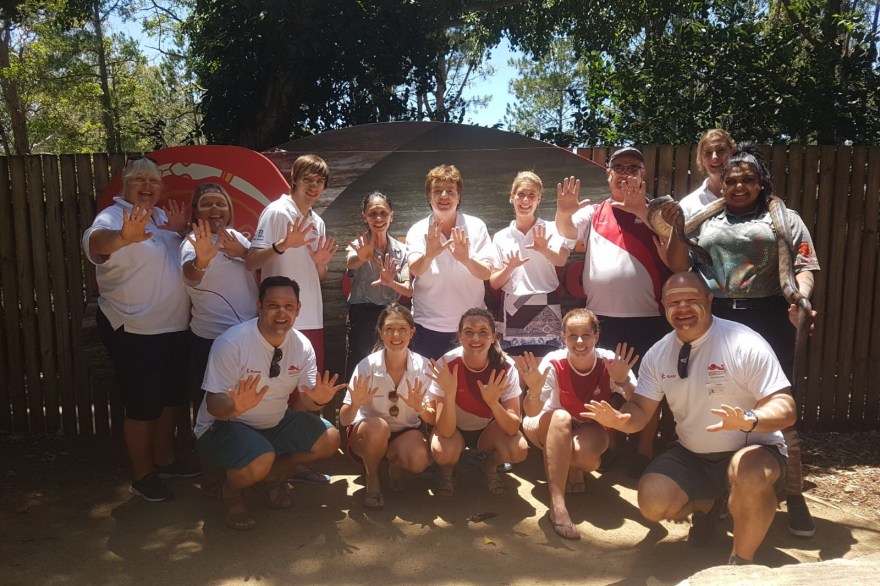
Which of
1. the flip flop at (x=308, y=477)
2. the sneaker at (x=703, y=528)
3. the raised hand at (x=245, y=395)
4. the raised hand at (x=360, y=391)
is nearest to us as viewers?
the sneaker at (x=703, y=528)

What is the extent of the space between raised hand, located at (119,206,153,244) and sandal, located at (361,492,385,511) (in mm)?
1768

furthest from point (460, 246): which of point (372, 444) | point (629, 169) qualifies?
point (372, 444)

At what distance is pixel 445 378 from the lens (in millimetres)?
3717

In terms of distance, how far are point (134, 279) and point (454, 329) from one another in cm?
174

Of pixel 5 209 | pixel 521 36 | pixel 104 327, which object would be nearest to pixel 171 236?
pixel 104 327

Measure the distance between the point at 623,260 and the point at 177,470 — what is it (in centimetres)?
285

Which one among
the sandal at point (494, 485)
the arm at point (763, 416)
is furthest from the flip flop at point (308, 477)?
the arm at point (763, 416)

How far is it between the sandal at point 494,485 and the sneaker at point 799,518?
1460 mm

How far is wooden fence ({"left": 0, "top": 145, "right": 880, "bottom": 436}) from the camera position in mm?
4789

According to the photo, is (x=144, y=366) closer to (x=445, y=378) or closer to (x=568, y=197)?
(x=445, y=378)

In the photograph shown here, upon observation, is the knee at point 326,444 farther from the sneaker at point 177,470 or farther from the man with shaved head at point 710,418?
the man with shaved head at point 710,418

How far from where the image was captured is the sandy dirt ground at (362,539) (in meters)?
3.22

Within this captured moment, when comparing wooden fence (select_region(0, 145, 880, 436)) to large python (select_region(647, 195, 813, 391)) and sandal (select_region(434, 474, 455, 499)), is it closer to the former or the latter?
large python (select_region(647, 195, 813, 391))

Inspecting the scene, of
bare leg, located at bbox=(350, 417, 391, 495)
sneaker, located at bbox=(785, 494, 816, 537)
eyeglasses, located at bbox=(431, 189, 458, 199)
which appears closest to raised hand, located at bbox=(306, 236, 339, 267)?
eyeglasses, located at bbox=(431, 189, 458, 199)
